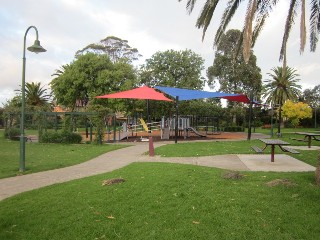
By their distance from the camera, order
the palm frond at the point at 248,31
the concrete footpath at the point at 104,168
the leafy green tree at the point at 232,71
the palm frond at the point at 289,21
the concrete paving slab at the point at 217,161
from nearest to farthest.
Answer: the palm frond at the point at 248,31, the concrete footpath at the point at 104,168, the palm frond at the point at 289,21, the concrete paving slab at the point at 217,161, the leafy green tree at the point at 232,71

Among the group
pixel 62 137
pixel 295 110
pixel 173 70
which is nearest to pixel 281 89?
pixel 295 110

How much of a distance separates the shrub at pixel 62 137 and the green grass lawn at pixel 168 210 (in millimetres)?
12749

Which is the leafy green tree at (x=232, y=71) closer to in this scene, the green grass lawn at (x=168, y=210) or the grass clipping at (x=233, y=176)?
the grass clipping at (x=233, y=176)

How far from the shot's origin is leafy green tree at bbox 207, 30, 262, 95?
4300 centimetres

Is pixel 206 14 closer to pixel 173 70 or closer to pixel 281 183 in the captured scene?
pixel 281 183

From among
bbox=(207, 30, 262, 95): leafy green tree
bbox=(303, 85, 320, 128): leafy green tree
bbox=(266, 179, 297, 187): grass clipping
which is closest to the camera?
bbox=(266, 179, 297, 187): grass clipping

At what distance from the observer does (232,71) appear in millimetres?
43344

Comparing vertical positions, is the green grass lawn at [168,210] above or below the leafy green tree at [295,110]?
below

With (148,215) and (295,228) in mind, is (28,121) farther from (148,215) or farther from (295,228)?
(295,228)

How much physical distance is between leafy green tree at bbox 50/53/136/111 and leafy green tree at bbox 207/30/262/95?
47.7 ft

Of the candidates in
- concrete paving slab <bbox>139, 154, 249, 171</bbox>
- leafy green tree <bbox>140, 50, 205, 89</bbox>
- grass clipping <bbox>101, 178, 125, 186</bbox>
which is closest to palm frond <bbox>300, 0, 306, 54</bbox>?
concrete paving slab <bbox>139, 154, 249, 171</bbox>

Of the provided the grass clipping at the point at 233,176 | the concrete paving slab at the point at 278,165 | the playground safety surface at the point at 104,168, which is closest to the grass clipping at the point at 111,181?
the playground safety surface at the point at 104,168

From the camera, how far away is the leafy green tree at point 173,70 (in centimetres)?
3700

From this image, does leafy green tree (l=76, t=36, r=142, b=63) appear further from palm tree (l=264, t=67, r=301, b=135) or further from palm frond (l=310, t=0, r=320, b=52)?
palm frond (l=310, t=0, r=320, b=52)
